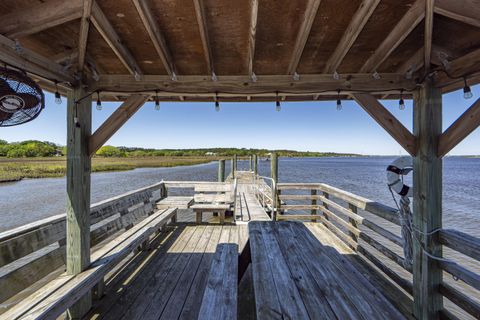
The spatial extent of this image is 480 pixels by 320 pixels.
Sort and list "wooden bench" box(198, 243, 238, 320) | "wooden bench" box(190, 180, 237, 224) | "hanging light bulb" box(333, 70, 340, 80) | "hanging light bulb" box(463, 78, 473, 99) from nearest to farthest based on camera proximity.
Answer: "wooden bench" box(198, 243, 238, 320)
"hanging light bulb" box(463, 78, 473, 99)
"hanging light bulb" box(333, 70, 340, 80)
"wooden bench" box(190, 180, 237, 224)

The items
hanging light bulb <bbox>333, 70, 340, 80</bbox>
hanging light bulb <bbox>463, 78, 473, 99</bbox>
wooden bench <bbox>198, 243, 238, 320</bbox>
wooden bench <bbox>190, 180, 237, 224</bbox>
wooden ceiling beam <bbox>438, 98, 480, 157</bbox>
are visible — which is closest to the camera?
wooden bench <bbox>198, 243, 238, 320</bbox>

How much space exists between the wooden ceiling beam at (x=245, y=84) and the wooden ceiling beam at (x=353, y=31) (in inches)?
8.0

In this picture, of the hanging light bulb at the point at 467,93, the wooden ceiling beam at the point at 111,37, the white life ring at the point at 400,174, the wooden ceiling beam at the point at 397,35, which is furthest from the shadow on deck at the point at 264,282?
the wooden ceiling beam at the point at 111,37

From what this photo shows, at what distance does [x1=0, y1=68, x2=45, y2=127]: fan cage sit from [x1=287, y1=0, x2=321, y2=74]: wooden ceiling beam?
6.85 ft

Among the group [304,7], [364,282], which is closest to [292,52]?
[304,7]

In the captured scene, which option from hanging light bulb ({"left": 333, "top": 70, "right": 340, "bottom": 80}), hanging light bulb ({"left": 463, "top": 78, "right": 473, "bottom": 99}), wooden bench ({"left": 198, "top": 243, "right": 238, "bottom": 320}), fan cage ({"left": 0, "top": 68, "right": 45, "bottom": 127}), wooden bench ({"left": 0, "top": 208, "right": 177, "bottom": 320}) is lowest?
wooden bench ({"left": 0, "top": 208, "right": 177, "bottom": 320})

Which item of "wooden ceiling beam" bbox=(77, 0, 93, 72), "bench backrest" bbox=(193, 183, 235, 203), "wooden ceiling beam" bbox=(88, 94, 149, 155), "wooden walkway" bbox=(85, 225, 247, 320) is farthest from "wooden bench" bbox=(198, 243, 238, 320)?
"bench backrest" bbox=(193, 183, 235, 203)

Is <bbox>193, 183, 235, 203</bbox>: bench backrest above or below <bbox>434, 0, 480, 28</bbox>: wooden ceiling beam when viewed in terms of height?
below

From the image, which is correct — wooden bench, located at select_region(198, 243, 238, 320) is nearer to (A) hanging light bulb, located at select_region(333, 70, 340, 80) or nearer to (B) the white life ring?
(B) the white life ring

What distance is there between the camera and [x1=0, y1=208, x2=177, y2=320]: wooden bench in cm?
155

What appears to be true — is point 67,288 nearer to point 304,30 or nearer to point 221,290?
point 221,290

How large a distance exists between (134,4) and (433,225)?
3099 millimetres

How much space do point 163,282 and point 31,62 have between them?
8.34 ft

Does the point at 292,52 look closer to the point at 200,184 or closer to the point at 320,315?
the point at 320,315
